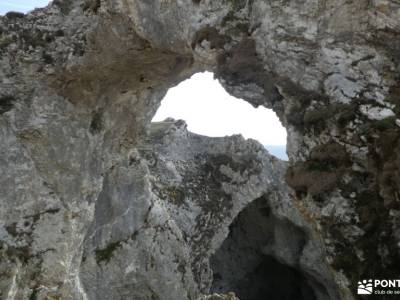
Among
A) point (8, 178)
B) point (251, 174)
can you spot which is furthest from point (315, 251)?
point (8, 178)

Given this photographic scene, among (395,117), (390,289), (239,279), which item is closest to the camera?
(390,289)

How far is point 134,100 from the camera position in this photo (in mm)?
12992

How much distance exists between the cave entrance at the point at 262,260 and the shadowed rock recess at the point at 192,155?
0.25ft

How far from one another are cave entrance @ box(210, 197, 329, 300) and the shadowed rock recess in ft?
0.25

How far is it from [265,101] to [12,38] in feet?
23.3

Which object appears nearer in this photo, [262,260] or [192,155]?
[192,155]

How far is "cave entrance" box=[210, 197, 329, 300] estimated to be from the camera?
21.0 m

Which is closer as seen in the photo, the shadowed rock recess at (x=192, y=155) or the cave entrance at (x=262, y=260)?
the shadowed rock recess at (x=192, y=155)

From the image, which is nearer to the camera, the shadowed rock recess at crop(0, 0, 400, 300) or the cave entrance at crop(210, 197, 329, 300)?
the shadowed rock recess at crop(0, 0, 400, 300)

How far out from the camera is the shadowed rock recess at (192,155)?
603 centimetres

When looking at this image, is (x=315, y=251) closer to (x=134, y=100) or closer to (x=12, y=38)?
(x=134, y=100)

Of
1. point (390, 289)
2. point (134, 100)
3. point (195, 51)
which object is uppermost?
point (134, 100)

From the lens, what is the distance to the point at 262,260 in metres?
23.3

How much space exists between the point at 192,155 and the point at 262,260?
7.21m
